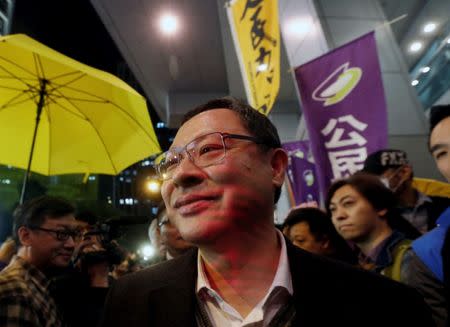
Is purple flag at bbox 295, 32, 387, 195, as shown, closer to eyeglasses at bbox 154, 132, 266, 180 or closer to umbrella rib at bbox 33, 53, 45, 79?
eyeglasses at bbox 154, 132, 266, 180

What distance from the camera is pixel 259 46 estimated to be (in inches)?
156

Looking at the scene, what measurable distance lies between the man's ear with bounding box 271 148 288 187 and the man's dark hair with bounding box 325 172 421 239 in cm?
137

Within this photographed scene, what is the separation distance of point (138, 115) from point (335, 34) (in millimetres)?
3386

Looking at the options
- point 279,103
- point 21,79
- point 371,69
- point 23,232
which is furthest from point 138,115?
point 279,103

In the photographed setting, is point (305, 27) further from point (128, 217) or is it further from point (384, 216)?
point (128, 217)

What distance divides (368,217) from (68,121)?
11.7 ft

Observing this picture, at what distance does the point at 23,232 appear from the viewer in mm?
2791

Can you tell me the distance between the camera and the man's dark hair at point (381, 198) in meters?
2.64

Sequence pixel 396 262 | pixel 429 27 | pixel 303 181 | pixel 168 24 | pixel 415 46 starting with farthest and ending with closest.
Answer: pixel 415 46 → pixel 168 24 → pixel 429 27 → pixel 303 181 → pixel 396 262

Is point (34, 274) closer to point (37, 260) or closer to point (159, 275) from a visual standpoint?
point (37, 260)

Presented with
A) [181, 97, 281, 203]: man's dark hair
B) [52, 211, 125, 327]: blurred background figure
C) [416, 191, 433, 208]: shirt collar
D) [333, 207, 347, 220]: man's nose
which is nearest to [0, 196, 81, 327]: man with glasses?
[52, 211, 125, 327]: blurred background figure

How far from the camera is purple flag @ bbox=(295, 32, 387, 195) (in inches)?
129

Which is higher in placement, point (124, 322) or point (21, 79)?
point (21, 79)

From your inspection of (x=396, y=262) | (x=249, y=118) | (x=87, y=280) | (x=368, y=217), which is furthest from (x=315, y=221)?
(x=87, y=280)
